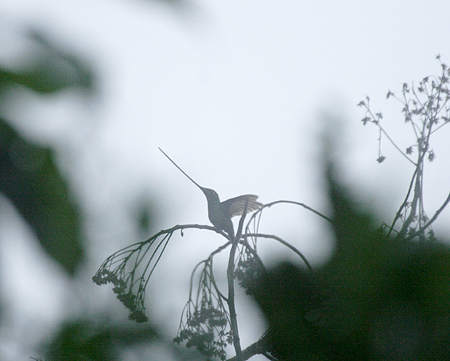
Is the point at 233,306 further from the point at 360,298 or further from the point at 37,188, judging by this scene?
the point at 37,188

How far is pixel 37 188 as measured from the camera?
1.03ft

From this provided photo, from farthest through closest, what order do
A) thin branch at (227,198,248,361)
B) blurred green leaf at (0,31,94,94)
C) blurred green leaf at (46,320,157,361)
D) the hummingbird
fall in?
the hummingbird < thin branch at (227,198,248,361) < blurred green leaf at (46,320,157,361) < blurred green leaf at (0,31,94,94)

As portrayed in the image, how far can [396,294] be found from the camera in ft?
2.48

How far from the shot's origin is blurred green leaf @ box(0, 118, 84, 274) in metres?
0.30

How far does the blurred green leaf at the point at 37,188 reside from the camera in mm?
302

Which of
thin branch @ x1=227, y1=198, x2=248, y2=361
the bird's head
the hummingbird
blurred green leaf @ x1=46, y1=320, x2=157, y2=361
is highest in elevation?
the bird's head

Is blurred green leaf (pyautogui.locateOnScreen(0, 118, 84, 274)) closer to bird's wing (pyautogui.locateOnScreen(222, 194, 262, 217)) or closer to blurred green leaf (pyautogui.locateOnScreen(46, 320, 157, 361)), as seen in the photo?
blurred green leaf (pyautogui.locateOnScreen(46, 320, 157, 361))

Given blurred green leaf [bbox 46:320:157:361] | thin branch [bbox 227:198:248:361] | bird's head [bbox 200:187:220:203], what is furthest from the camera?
bird's head [bbox 200:187:220:203]

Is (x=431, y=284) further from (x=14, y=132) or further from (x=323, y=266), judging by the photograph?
(x=14, y=132)

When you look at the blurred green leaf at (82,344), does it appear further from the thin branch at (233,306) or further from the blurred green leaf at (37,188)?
the thin branch at (233,306)

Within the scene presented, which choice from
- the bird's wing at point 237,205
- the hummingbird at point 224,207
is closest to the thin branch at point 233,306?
the hummingbird at point 224,207

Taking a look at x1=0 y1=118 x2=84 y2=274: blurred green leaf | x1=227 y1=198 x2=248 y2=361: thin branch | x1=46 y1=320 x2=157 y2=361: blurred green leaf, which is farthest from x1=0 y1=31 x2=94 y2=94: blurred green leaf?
x1=227 y1=198 x2=248 y2=361: thin branch

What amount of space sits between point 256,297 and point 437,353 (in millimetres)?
576

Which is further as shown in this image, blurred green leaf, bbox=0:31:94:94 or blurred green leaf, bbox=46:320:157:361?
blurred green leaf, bbox=46:320:157:361
